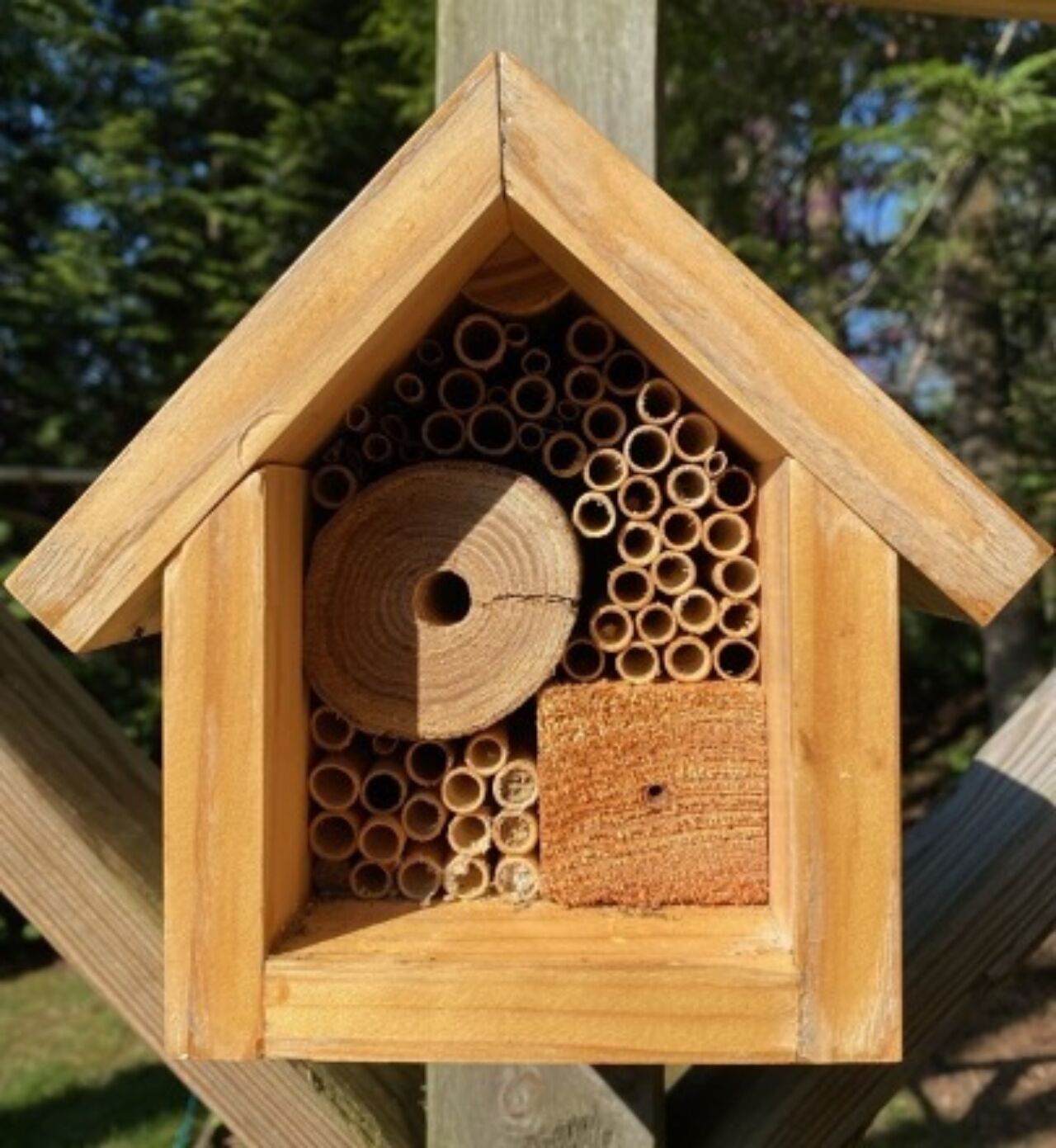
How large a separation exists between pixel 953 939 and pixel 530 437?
54 cm

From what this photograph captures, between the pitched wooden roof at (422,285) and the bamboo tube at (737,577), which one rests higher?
the pitched wooden roof at (422,285)

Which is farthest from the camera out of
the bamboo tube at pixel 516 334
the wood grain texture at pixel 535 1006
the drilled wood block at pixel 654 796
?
the bamboo tube at pixel 516 334

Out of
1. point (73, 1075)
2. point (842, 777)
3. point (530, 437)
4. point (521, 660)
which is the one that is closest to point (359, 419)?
point (530, 437)

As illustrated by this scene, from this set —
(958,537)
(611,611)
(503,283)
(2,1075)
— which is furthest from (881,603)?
(2,1075)

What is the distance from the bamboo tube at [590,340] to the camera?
3.38 feet

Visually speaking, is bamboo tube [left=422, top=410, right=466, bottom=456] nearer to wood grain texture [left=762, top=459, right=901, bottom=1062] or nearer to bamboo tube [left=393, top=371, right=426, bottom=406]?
bamboo tube [left=393, top=371, right=426, bottom=406]

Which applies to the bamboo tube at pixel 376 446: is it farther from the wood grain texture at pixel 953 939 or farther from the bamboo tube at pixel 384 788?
the wood grain texture at pixel 953 939

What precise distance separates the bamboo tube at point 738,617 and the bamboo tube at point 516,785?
0.61ft

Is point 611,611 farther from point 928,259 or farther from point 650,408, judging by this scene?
point 928,259

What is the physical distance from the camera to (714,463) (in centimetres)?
99

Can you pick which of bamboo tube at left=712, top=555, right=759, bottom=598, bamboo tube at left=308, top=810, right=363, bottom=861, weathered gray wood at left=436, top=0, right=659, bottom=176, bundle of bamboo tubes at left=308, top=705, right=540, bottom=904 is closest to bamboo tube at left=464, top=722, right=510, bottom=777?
bundle of bamboo tubes at left=308, top=705, right=540, bottom=904

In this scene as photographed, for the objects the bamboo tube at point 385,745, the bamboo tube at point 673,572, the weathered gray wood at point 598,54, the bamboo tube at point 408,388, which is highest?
the weathered gray wood at point 598,54

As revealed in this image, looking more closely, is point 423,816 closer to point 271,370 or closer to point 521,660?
point 521,660

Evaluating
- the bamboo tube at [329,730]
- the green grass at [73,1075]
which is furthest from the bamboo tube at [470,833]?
the green grass at [73,1075]
